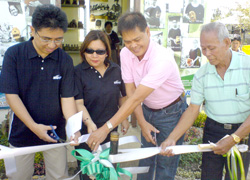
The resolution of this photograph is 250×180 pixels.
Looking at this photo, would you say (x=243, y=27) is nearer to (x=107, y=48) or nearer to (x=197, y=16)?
(x=197, y=16)

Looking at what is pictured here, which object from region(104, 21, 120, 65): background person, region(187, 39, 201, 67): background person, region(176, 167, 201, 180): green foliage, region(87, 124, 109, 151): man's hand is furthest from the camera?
region(104, 21, 120, 65): background person

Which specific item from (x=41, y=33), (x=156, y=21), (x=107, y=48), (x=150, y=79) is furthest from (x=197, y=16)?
(x=41, y=33)

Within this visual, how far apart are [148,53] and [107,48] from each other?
47cm

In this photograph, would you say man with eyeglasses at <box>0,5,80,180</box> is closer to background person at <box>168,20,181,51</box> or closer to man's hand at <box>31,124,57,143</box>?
man's hand at <box>31,124,57,143</box>

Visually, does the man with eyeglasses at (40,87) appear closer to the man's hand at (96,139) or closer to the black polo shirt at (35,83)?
the black polo shirt at (35,83)

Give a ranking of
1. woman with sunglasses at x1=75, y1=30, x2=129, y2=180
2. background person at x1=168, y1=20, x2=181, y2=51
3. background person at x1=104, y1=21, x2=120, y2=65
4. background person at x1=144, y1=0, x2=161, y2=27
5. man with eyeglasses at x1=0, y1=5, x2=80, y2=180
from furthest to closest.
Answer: background person at x1=104, y1=21, x2=120, y2=65
background person at x1=168, y1=20, x2=181, y2=51
background person at x1=144, y1=0, x2=161, y2=27
woman with sunglasses at x1=75, y1=30, x2=129, y2=180
man with eyeglasses at x1=0, y1=5, x2=80, y2=180

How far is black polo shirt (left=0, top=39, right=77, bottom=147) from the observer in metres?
2.00

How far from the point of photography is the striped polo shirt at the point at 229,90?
1957 millimetres

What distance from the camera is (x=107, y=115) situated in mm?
2428

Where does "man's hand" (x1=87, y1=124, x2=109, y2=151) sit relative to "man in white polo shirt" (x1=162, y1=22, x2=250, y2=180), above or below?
below

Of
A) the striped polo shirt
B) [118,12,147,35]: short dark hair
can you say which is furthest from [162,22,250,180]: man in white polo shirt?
[118,12,147,35]: short dark hair

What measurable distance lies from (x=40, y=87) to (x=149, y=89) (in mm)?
949

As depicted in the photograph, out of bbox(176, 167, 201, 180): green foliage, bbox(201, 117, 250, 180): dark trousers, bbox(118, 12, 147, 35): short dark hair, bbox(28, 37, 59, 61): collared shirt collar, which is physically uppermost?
bbox(118, 12, 147, 35): short dark hair

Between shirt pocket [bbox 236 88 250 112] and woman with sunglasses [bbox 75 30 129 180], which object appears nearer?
shirt pocket [bbox 236 88 250 112]
